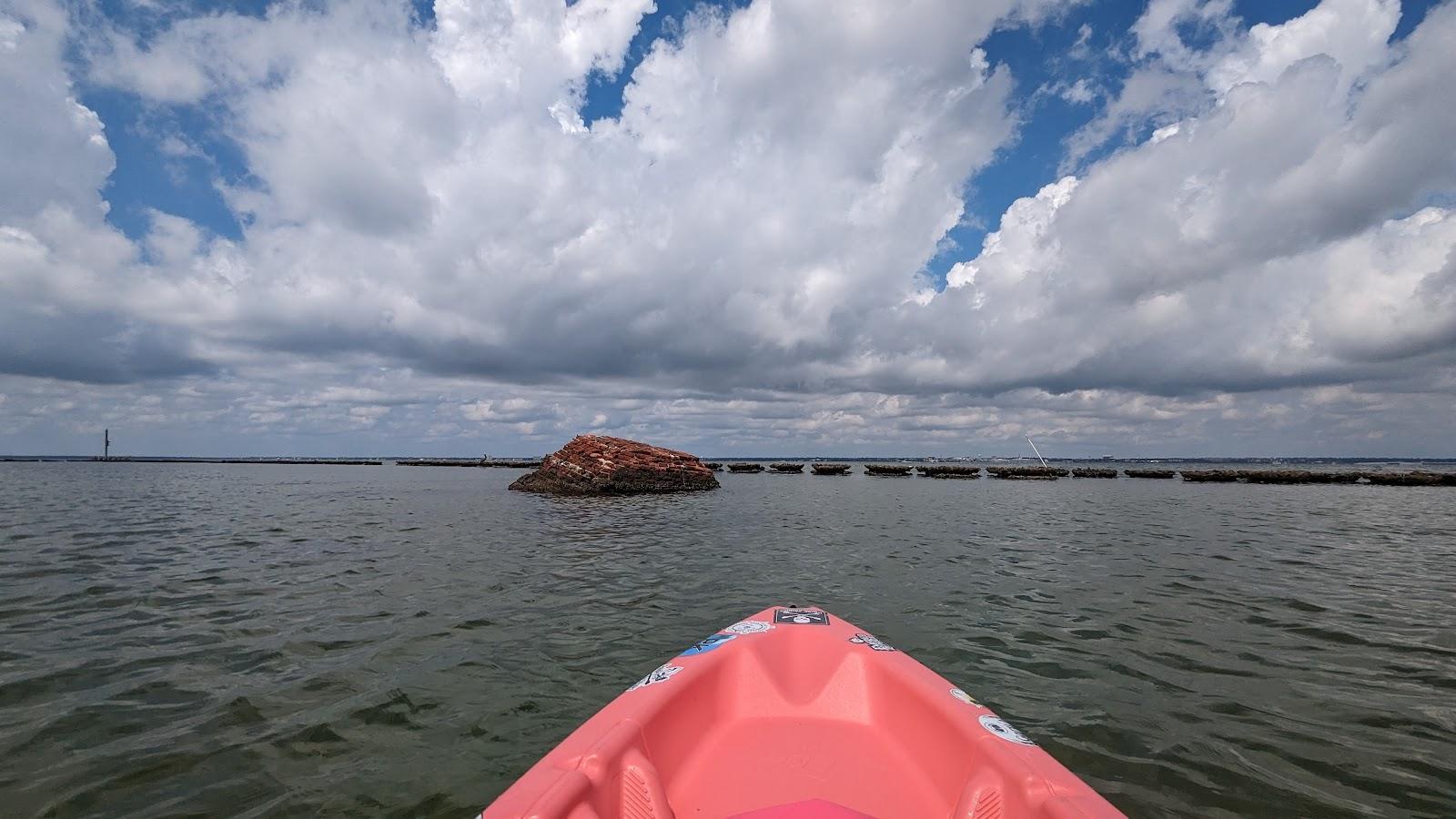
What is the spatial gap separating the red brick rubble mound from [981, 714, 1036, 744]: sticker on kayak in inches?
1153

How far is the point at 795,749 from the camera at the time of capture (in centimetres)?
466

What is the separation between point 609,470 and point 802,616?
26460mm

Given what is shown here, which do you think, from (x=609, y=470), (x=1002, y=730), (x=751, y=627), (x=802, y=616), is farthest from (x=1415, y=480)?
(x=1002, y=730)

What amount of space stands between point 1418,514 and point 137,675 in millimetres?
43567

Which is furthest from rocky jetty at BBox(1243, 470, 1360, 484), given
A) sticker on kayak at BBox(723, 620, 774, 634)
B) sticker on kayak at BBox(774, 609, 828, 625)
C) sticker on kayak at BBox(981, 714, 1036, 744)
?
sticker on kayak at BBox(981, 714, 1036, 744)

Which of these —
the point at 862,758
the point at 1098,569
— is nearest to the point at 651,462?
the point at 1098,569

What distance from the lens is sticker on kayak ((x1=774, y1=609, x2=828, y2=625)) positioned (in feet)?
21.8

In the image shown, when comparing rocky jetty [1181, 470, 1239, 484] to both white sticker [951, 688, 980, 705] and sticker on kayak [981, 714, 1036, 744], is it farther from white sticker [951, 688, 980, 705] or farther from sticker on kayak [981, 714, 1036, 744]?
sticker on kayak [981, 714, 1036, 744]

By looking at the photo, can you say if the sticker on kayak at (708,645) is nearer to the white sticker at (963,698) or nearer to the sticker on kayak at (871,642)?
the sticker on kayak at (871,642)

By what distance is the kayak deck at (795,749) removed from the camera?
3.21 meters

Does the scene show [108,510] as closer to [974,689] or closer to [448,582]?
[448,582]

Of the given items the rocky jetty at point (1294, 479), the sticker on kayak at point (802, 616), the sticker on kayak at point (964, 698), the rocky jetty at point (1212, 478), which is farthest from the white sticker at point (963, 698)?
the rocky jetty at point (1294, 479)

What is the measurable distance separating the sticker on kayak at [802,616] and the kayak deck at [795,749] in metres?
0.28

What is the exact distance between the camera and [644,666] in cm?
688
